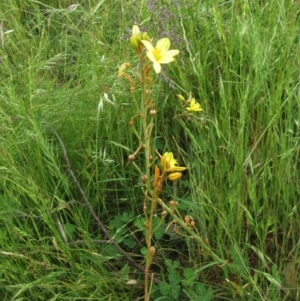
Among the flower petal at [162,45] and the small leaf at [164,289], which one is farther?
the small leaf at [164,289]

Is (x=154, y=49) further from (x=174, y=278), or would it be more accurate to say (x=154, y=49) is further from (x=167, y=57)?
(x=174, y=278)

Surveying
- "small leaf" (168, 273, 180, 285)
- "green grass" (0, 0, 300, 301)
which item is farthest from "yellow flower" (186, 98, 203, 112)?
"small leaf" (168, 273, 180, 285)

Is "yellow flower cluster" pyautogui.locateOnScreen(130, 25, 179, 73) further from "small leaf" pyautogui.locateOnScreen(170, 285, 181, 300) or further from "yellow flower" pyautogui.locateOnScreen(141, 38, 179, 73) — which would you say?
"small leaf" pyautogui.locateOnScreen(170, 285, 181, 300)

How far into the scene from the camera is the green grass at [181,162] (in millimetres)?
1526

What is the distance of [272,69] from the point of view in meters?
1.76

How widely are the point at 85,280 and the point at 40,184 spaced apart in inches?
12.4

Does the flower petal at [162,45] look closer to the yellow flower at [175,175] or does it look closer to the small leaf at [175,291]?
the yellow flower at [175,175]

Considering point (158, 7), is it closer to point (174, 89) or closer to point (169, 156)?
point (174, 89)

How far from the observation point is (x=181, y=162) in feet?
5.77

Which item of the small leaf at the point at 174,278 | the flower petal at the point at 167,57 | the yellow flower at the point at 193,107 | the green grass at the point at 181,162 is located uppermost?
the flower petal at the point at 167,57

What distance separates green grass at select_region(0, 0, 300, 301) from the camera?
1526mm

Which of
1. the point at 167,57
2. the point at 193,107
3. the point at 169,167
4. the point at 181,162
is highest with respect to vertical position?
the point at 167,57

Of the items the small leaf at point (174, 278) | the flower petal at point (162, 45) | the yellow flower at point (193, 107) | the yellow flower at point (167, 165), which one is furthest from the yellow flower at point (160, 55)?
the small leaf at point (174, 278)

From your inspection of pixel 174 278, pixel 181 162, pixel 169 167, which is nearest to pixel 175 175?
pixel 169 167
